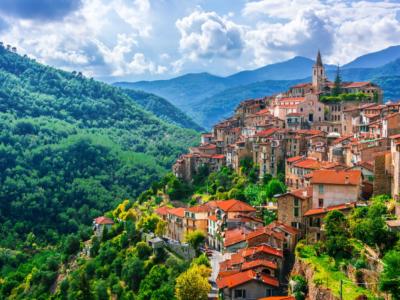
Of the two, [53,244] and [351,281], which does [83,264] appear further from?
[351,281]

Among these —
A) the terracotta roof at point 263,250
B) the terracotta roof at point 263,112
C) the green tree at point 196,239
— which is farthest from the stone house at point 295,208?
the terracotta roof at point 263,112

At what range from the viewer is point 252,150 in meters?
70.4

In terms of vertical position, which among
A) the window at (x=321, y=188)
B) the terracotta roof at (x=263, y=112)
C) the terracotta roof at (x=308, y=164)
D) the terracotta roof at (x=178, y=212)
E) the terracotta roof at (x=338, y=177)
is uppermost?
the terracotta roof at (x=263, y=112)

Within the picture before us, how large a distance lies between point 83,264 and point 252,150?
28909 millimetres

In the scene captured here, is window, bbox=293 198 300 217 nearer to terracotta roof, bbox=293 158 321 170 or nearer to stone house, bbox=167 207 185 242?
terracotta roof, bbox=293 158 321 170

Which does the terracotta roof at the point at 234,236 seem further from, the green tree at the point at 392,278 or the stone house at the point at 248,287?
the green tree at the point at 392,278

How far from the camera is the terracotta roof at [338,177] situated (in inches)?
1550

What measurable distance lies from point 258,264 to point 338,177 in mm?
10151

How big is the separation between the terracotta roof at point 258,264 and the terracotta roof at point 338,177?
25.7ft

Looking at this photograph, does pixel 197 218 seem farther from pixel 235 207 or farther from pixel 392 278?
pixel 392 278

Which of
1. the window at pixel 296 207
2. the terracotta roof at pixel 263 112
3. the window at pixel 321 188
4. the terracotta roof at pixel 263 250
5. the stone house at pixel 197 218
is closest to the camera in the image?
the terracotta roof at pixel 263 250

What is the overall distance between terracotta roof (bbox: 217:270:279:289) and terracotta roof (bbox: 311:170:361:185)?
9.32 m

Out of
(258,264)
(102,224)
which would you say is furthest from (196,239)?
(102,224)

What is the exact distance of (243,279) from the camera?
1404 inches
